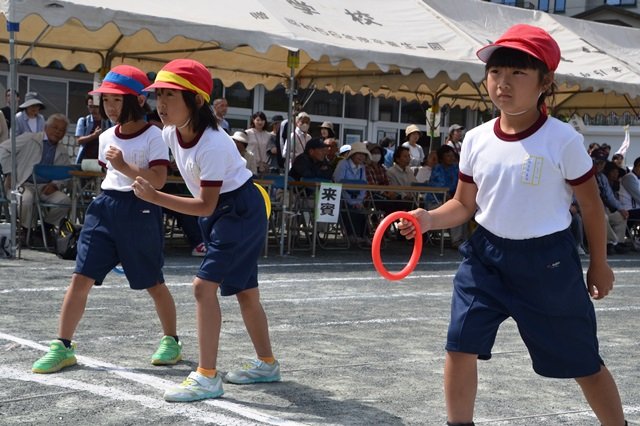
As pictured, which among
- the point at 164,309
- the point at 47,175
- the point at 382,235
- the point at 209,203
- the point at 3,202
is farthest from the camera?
the point at 3,202

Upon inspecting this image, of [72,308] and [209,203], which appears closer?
[209,203]

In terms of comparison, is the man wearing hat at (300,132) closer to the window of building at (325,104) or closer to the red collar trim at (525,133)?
the red collar trim at (525,133)

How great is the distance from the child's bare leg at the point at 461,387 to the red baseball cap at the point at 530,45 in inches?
44.9

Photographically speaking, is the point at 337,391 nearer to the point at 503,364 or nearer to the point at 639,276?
the point at 503,364

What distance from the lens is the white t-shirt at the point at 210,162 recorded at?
5.12m

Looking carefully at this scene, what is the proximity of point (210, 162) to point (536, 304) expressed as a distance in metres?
1.89

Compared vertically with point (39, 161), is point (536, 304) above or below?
below

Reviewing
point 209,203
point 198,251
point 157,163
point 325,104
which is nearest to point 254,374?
point 209,203

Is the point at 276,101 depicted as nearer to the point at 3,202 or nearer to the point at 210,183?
the point at 3,202

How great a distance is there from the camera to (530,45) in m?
3.87

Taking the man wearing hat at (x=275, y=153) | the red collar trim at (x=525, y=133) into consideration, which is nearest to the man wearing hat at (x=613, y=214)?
the man wearing hat at (x=275, y=153)

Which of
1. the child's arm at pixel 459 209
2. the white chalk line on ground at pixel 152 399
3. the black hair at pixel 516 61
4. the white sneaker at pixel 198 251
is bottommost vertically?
the white sneaker at pixel 198 251

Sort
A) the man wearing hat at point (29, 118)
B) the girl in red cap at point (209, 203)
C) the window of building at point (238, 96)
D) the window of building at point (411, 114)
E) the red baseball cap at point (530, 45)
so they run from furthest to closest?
1. the window of building at point (411, 114)
2. the window of building at point (238, 96)
3. the man wearing hat at point (29, 118)
4. the girl in red cap at point (209, 203)
5. the red baseball cap at point (530, 45)

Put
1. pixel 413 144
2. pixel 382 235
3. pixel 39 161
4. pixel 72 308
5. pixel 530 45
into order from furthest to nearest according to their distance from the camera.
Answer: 1. pixel 413 144
2. pixel 39 161
3. pixel 72 308
4. pixel 382 235
5. pixel 530 45
